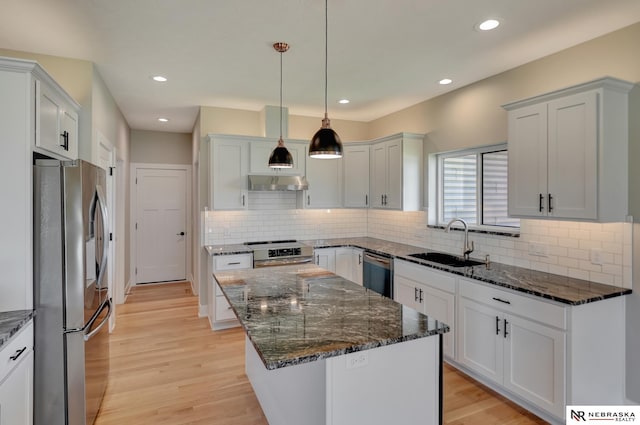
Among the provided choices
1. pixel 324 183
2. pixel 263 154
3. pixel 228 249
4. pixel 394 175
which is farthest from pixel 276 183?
pixel 394 175

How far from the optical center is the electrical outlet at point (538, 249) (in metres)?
2.97

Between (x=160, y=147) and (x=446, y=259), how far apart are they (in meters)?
5.16

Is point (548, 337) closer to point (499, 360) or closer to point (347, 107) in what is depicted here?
point (499, 360)

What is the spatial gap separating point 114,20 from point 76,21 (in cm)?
27

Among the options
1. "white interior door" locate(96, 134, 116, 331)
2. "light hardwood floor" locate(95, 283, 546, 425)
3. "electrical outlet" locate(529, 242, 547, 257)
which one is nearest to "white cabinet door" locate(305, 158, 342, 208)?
"light hardwood floor" locate(95, 283, 546, 425)

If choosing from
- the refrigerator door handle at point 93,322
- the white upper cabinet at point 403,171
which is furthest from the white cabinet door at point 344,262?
the refrigerator door handle at point 93,322

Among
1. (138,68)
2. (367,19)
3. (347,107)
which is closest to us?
(367,19)

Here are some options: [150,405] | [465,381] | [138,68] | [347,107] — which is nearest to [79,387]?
[150,405]

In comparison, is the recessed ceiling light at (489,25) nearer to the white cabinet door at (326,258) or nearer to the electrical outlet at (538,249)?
the electrical outlet at (538,249)

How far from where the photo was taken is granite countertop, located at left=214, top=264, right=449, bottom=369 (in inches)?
59.2

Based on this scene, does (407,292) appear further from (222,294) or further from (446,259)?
(222,294)

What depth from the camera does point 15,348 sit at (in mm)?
1755

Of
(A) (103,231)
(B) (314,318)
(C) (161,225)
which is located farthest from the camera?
(C) (161,225)

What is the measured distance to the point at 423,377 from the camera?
1.78 m
